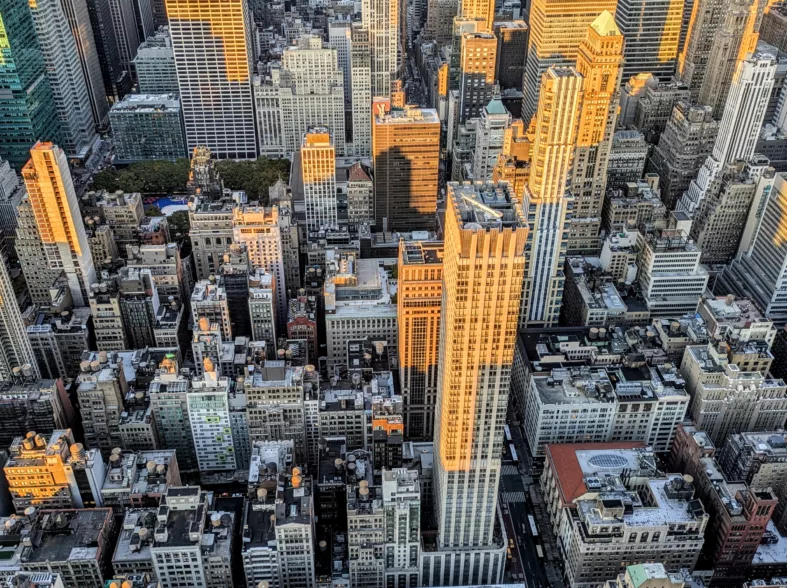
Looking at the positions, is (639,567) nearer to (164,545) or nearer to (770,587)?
(770,587)

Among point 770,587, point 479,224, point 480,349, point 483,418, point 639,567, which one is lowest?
point 770,587

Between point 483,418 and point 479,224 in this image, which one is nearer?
point 479,224

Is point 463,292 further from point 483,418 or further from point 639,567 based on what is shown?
point 639,567

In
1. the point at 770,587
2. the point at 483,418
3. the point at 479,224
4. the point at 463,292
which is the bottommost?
the point at 770,587

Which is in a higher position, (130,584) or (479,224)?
(479,224)

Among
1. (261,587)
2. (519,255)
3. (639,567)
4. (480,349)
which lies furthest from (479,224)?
(261,587)

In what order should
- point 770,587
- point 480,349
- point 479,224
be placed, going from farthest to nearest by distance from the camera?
point 770,587, point 480,349, point 479,224

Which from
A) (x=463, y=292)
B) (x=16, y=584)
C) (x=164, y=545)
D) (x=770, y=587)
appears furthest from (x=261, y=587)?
(x=770, y=587)

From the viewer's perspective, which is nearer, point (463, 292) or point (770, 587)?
point (463, 292)

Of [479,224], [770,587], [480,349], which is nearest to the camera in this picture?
[479,224]
